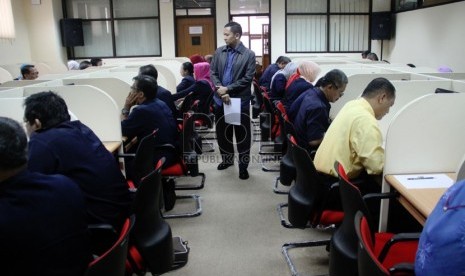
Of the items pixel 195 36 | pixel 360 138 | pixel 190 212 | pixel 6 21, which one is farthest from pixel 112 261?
pixel 195 36

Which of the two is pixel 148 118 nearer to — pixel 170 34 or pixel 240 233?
pixel 240 233

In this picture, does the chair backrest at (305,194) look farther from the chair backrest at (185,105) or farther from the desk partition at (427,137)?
the chair backrest at (185,105)

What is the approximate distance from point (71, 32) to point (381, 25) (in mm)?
6575

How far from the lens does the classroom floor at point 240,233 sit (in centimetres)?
245

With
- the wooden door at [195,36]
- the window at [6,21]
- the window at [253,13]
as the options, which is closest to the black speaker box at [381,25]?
the window at [253,13]

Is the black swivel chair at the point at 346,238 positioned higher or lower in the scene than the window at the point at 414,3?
lower

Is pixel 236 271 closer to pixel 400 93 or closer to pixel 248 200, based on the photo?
pixel 248 200

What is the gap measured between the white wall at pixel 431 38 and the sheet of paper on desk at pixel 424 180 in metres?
5.17

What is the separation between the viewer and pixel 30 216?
1.16 m

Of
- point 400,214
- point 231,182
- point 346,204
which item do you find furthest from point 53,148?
point 231,182

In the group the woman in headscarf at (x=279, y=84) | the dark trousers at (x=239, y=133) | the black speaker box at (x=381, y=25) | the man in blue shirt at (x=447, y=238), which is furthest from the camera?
the black speaker box at (x=381, y=25)

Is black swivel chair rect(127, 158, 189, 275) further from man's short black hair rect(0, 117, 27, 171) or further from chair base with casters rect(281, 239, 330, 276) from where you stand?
chair base with casters rect(281, 239, 330, 276)

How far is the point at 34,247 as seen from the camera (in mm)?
1174

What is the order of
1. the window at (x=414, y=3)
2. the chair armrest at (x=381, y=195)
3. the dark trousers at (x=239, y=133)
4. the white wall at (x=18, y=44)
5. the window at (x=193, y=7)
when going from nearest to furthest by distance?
the chair armrest at (x=381, y=195)
the dark trousers at (x=239, y=133)
the window at (x=414, y=3)
the white wall at (x=18, y=44)
the window at (x=193, y=7)
